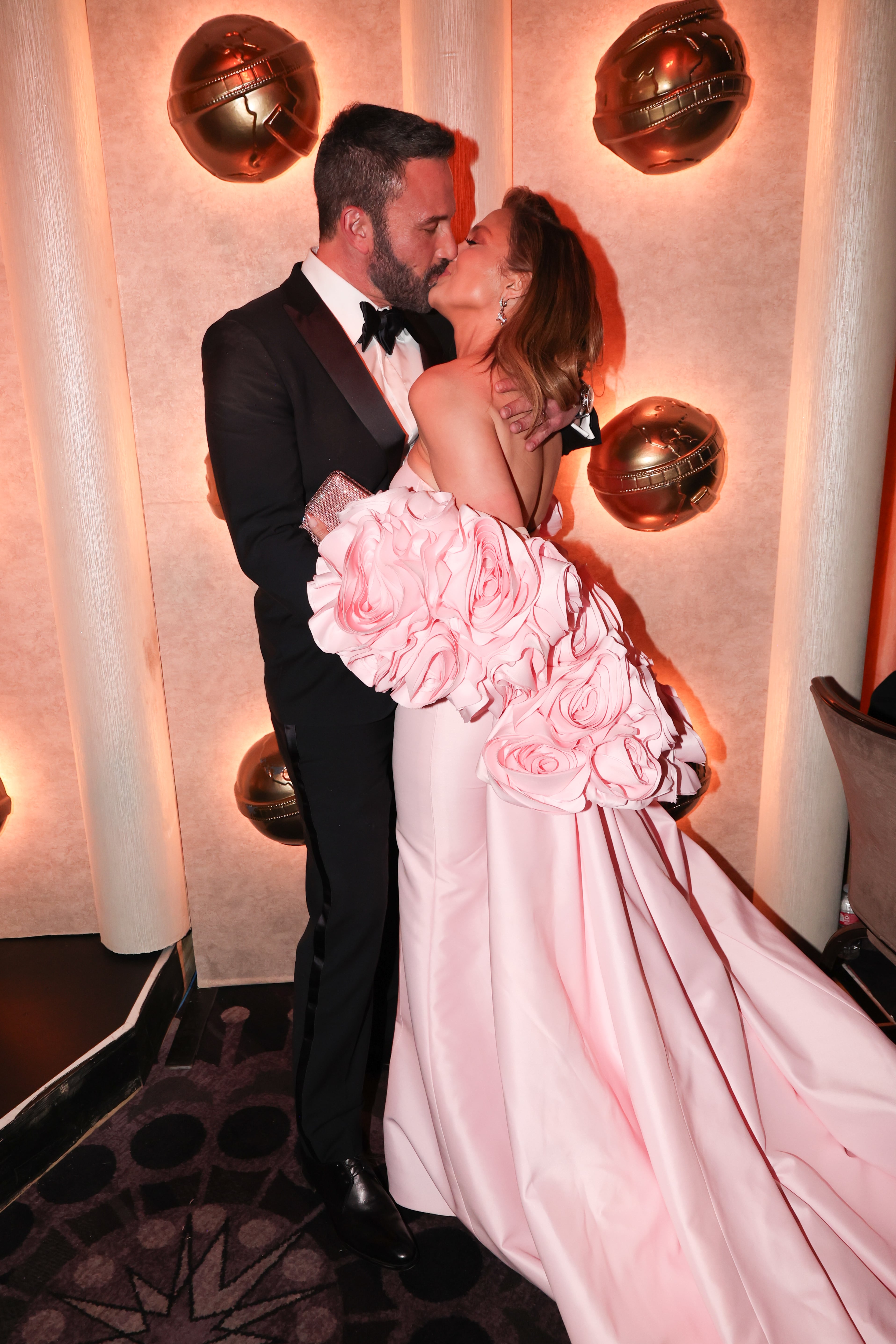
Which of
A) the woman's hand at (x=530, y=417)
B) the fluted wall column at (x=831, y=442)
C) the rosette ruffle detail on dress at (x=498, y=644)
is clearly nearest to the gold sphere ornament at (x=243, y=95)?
the woman's hand at (x=530, y=417)

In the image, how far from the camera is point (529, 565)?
139cm

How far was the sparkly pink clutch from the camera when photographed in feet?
5.59

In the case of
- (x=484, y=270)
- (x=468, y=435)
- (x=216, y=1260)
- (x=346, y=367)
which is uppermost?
(x=484, y=270)

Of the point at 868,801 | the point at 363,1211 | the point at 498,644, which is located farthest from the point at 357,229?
the point at 363,1211

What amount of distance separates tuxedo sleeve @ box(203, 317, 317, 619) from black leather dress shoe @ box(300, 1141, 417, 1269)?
1.18 m

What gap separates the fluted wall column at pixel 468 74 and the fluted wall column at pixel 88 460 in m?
0.77

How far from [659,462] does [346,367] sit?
2.57 ft

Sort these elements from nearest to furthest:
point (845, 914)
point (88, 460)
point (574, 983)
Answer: point (574, 983) < point (88, 460) < point (845, 914)

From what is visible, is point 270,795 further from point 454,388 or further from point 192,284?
point 192,284

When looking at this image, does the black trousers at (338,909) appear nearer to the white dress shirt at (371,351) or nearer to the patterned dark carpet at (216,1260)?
the patterned dark carpet at (216,1260)

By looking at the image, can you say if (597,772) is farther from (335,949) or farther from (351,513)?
(335,949)

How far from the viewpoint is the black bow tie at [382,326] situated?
1854 mm

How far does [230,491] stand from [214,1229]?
1517 mm

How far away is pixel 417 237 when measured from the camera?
1.89 m
